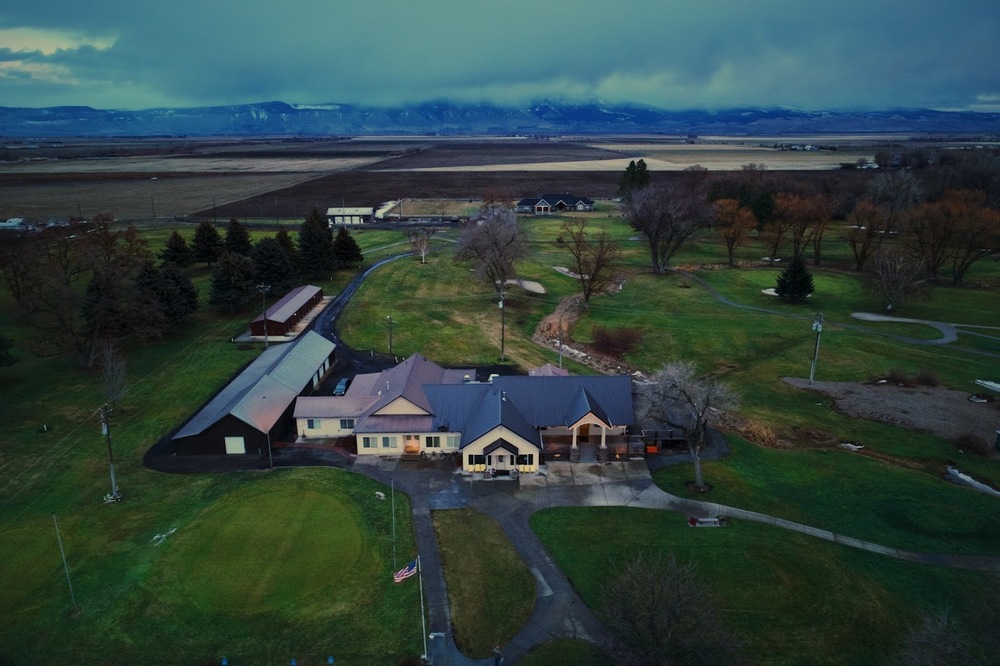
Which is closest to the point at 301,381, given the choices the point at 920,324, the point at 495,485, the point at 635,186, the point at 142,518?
the point at 142,518

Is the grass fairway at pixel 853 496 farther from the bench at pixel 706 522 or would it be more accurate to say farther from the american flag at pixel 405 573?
the american flag at pixel 405 573

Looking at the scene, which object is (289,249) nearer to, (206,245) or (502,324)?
(206,245)

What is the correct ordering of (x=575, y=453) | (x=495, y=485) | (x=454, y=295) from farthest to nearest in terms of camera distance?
(x=454, y=295), (x=575, y=453), (x=495, y=485)

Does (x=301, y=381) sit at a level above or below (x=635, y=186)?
below

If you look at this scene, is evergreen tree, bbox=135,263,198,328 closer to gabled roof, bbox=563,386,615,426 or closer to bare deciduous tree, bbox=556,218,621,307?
gabled roof, bbox=563,386,615,426

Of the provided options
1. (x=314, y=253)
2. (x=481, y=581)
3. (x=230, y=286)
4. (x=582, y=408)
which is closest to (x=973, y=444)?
(x=582, y=408)

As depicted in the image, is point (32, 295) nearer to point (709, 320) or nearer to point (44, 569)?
point (44, 569)
